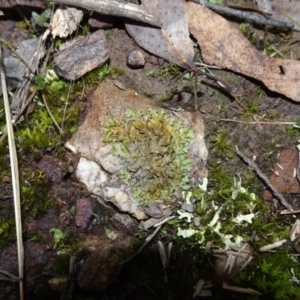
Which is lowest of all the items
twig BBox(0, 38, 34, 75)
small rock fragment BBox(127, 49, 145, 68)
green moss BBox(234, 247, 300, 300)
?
green moss BBox(234, 247, 300, 300)

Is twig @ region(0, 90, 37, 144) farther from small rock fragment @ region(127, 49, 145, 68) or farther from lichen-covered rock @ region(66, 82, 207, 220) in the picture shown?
small rock fragment @ region(127, 49, 145, 68)

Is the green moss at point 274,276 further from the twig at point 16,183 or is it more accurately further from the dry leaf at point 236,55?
the twig at point 16,183

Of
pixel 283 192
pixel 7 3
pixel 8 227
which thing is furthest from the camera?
pixel 7 3

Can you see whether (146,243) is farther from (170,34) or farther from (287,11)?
(287,11)

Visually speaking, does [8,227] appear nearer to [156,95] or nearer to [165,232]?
[165,232]

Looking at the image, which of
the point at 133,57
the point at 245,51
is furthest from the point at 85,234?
the point at 245,51

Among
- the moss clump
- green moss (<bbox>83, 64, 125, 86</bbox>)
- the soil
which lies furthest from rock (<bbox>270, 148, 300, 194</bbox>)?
green moss (<bbox>83, 64, 125, 86</bbox>)
